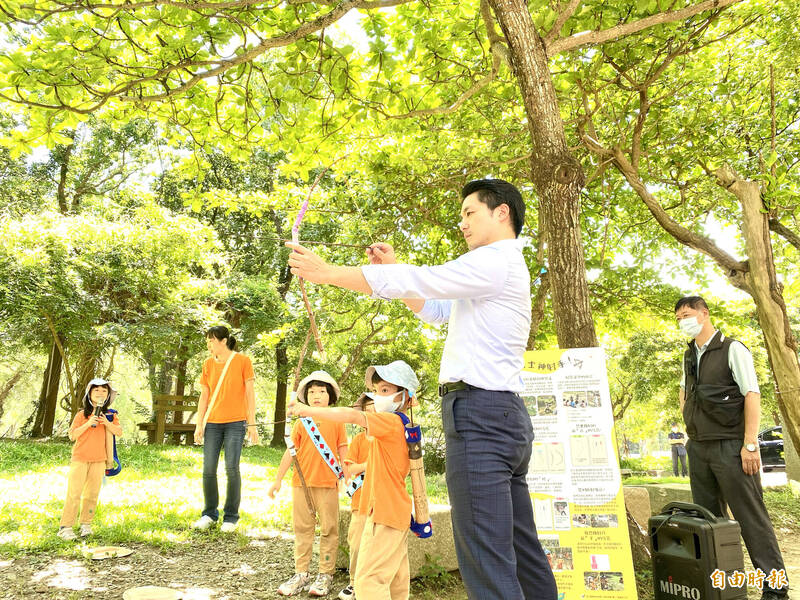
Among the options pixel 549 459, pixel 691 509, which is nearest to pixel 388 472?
pixel 549 459

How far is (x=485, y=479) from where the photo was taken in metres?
2.02

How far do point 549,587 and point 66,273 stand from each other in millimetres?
12981

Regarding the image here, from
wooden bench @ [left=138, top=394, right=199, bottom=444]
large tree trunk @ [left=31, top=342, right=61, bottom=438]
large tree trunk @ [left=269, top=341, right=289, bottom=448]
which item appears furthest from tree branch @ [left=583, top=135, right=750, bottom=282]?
large tree trunk @ [left=31, top=342, right=61, bottom=438]

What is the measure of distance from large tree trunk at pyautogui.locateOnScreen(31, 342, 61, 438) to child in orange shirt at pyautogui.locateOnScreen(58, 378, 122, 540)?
1181cm

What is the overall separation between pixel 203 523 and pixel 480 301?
4543 mm

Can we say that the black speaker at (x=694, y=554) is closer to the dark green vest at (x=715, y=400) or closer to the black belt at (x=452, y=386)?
the dark green vest at (x=715, y=400)

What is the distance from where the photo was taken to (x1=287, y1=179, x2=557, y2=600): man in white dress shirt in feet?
6.61

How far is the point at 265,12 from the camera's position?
15.3 feet

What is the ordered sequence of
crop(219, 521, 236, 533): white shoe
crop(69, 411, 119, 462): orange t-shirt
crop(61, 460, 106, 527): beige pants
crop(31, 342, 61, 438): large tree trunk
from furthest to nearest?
crop(31, 342, 61, 438): large tree trunk, crop(219, 521, 236, 533): white shoe, crop(69, 411, 119, 462): orange t-shirt, crop(61, 460, 106, 527): beige pants

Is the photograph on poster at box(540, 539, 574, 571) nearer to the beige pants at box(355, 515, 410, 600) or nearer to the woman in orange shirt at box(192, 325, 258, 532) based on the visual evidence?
the beige pants at box(355, 515, 410, 600)

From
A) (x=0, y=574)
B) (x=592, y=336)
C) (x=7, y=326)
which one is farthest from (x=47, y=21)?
(x=7, y=326)

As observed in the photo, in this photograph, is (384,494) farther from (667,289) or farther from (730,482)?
(667,289)

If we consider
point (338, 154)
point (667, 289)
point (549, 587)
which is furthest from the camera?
point (667, 289)

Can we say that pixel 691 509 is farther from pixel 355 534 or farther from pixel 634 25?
pixel 634 25
